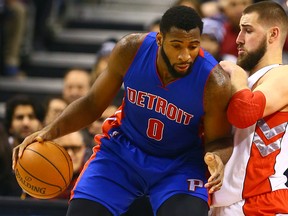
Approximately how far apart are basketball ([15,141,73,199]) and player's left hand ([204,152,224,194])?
2.94 feet

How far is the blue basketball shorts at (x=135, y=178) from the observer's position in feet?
14.7

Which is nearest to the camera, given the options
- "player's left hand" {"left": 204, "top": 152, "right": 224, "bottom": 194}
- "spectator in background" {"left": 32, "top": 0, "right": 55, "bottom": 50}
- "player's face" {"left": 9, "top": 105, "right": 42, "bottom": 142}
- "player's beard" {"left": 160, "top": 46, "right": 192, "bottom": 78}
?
"player's left hand" {"left": 204, "top": 152, "right": 224, "bottom": 194}

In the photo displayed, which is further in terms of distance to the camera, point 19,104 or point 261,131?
point 19,104

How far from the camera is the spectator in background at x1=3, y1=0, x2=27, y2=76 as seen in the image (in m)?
9.24

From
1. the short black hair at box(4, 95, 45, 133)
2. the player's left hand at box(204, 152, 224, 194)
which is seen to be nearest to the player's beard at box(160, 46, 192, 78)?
the player's left hand at box(204, 152, 224, 194)

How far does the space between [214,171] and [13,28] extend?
548 cm

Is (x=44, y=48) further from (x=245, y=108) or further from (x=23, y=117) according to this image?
(x=245, y=108)

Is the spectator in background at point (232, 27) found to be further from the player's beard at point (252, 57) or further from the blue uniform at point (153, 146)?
the blue uniform at point (153, 146)

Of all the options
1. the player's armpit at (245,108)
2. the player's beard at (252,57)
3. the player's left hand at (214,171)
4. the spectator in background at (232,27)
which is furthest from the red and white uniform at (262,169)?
the spectator in background at (232,27)

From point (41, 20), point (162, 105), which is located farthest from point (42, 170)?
point (41, 20)

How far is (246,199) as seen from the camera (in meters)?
4.66

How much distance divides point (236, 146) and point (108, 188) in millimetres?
788

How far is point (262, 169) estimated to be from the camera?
15.2 ft

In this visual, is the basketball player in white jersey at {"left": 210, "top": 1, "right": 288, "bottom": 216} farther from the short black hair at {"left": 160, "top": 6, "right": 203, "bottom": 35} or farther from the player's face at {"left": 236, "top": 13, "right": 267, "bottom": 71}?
the short black hair at {"left": 160, "top": 6, "right": 203, "bottom": 35}
